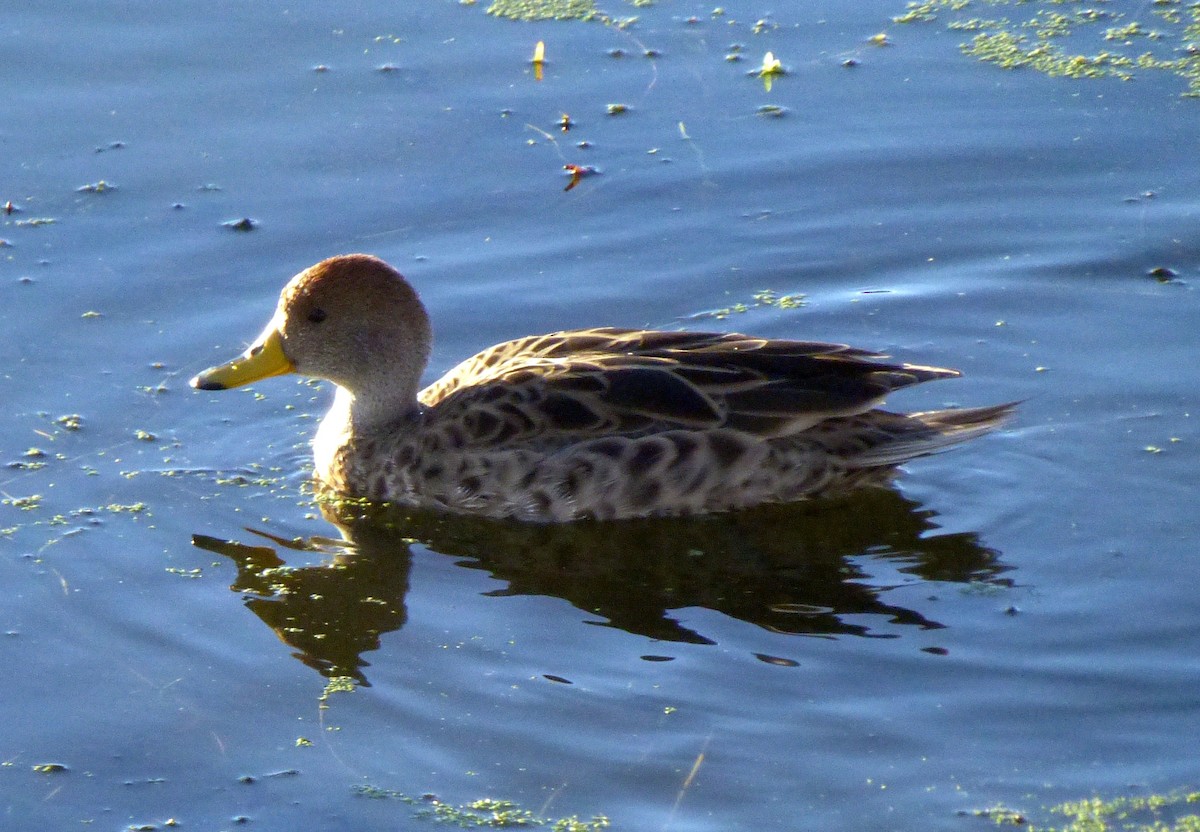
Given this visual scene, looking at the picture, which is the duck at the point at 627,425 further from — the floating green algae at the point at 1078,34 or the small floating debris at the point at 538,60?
the floating green algae at the point at 1078,34

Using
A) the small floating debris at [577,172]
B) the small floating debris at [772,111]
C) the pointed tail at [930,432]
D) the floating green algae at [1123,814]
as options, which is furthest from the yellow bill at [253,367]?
the floating green algae at [1123,814]

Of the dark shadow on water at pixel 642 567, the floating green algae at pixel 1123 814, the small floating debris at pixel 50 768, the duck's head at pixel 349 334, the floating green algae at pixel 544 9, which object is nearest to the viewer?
the floating green algae at pixel 1123 814

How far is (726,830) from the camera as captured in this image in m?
5.84

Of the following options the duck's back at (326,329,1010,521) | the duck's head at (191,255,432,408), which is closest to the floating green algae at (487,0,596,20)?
the duck's head at (191,255,432,408)

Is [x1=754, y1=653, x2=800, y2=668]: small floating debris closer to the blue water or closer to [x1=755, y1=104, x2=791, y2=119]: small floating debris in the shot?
the blue water

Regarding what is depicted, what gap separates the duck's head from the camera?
327 inches

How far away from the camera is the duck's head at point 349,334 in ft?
27.2

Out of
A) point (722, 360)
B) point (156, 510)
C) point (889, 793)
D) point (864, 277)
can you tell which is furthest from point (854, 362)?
point (156, 510)

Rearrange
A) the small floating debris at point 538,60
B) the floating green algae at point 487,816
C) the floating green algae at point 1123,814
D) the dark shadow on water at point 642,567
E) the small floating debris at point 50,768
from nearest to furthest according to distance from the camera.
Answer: the floating green algae at point 1123,814 < the floating green algae at point 487,816 < the small floating debris at point 50,768 < the dark shadow on water at point 642,567 < the small floating debris at point 538,60

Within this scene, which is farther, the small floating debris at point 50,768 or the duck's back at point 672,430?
the duck's back at point 672,430

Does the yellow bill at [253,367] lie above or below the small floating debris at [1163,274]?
below

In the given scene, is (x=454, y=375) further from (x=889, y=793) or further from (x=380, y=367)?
(x=889, y=793)

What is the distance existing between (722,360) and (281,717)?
2.55 m

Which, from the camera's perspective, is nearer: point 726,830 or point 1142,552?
point 726,830
